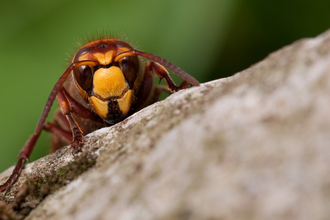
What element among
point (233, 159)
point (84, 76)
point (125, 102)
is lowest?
point (125, 102)

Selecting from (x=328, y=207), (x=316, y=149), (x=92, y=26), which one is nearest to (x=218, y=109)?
(x=316, y=149)

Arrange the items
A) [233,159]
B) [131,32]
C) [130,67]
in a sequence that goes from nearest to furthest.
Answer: [233,159] < [130,67] < [131,32]

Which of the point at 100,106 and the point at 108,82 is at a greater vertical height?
the point at 108,82

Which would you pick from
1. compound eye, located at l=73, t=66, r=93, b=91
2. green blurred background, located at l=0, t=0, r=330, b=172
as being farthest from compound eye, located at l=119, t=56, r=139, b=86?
green blurred background, located at l=0, t=0, r=330, b=172

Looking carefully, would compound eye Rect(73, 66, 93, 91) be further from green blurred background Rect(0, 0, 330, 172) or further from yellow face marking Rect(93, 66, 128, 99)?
green blurred background Rect(0, 0, 330, 172)

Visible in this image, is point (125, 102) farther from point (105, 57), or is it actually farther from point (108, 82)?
point (105, 57)

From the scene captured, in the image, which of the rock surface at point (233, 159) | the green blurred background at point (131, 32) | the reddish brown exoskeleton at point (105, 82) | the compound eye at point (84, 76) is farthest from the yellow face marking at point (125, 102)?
the green blurred background at point (131, 32)

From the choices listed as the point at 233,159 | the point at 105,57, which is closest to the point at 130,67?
the point at 105,57
